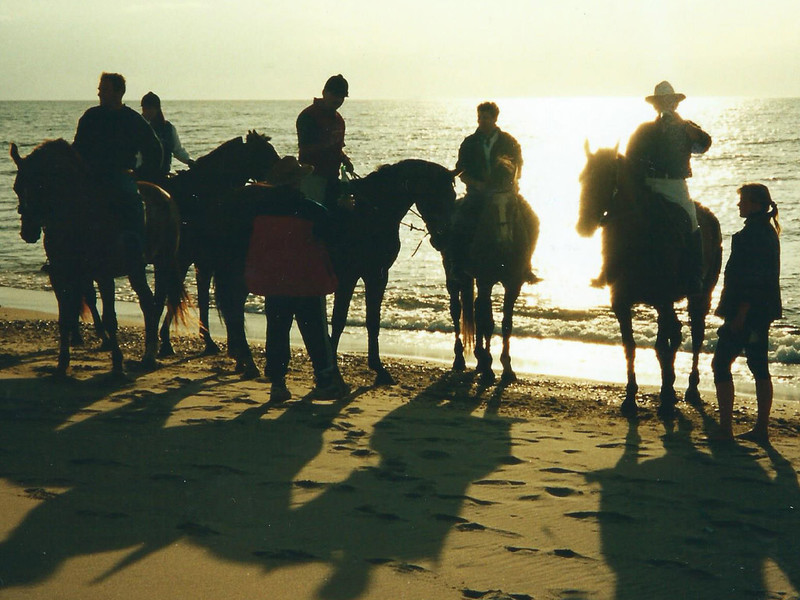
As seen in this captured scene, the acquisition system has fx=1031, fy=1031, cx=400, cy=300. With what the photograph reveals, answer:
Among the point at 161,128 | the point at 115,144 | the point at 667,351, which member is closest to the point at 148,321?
the point at 115,144

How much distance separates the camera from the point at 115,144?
8.88m

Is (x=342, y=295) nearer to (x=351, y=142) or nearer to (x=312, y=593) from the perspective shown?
(x=312, y=593)

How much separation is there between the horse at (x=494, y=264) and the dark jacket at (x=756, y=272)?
292 centimetres

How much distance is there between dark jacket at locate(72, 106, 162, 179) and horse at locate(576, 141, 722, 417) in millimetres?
3882

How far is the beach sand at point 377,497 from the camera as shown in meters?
4.79

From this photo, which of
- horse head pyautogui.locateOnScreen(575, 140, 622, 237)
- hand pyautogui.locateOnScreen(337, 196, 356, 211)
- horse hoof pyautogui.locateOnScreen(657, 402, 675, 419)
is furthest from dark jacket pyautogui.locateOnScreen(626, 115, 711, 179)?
hand pyautogui.locateOnScreen(337, 196, 356, 211)

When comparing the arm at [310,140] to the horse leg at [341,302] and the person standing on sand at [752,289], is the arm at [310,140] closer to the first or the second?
the horse leg at [341,302]

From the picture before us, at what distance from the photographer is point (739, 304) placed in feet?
23.8

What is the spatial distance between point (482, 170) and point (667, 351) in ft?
8.05

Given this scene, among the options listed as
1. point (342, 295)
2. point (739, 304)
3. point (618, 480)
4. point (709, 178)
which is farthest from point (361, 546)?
point (709, 178)

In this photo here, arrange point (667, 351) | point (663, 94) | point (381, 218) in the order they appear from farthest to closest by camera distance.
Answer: point (381, 218) < point (663, 94) < point (667, 351)

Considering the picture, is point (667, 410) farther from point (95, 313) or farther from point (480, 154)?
point (95, 313)

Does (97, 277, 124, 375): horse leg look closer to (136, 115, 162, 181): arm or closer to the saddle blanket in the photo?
(136, 115, 162, 181): arm

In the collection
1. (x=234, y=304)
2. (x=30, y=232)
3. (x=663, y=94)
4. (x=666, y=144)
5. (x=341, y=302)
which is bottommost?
(x=234, y=304)
